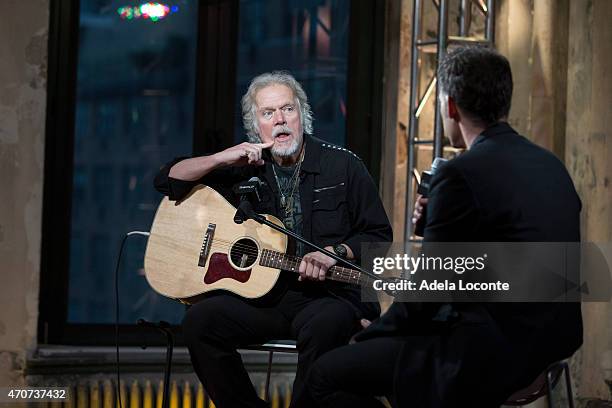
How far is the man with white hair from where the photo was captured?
3428mm

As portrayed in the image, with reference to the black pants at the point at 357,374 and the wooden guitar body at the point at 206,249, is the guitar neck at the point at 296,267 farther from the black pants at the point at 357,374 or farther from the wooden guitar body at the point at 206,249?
the black pants at the point at 357,374

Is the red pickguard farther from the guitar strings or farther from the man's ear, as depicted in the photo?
the man's ear

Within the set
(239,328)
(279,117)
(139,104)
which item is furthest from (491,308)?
(139,104)

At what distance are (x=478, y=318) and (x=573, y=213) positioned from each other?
1.19 ft

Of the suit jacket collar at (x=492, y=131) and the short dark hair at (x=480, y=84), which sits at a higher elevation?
the short dark hair at (x=480, y=84)

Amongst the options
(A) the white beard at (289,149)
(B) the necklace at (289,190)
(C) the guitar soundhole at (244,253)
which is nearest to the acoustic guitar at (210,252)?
(C) the guitar soundhole at (244,253)

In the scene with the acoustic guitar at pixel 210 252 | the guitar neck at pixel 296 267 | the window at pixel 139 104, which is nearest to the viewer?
the guitar neck at pixel 296 267

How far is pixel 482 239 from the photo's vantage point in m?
2.39

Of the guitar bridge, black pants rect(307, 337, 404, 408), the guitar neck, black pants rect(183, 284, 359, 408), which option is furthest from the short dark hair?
the guitar bridge

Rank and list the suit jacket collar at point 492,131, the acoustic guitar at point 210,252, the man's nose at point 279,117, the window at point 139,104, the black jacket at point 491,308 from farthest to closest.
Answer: the window at point 139,104 → the man's nose at point 279,117 → the acoustic guitar at point 210,252 → the suit jacket collar at point 492,131 → the black jacket at point 491,308

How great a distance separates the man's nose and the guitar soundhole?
47cm

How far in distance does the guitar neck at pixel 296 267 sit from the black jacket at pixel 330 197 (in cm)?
13

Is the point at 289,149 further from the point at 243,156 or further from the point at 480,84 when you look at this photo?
the point at 480,84

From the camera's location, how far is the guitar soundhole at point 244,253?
3.57 metres
